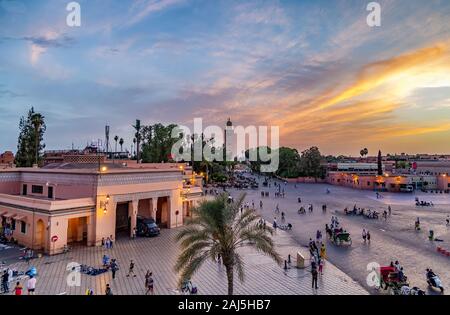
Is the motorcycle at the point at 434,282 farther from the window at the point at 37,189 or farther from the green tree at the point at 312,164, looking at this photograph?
the green tree at the point at 312,164

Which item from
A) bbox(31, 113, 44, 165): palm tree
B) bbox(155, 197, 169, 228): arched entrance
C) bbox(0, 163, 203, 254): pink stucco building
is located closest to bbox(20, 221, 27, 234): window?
bbox(0, 163, 203, 254): pink stucco building

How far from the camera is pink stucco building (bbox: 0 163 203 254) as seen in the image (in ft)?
→ 74.7

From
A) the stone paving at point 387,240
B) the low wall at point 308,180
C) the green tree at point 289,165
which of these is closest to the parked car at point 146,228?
the stone paving at point 387,240

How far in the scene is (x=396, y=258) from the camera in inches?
885

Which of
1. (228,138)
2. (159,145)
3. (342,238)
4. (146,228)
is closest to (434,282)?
(342,238)

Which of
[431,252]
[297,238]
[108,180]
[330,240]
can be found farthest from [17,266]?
[431,252]

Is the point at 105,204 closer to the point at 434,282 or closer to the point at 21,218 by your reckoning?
the point at 21,218

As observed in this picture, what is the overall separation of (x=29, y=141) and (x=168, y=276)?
1722 inches

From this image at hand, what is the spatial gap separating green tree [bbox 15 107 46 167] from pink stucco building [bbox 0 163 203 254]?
794 inches

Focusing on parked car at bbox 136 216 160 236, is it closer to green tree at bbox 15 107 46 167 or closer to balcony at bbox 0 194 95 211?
balcony at bbox 0 194 95 211

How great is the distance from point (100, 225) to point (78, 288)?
29.4 feet

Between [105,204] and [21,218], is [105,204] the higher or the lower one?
the higher one

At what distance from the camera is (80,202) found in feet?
77.7
